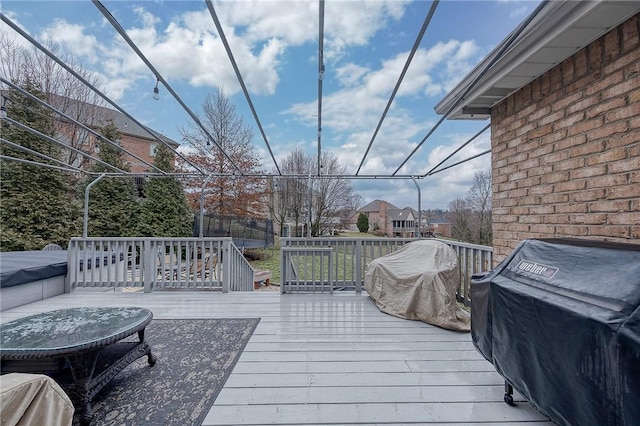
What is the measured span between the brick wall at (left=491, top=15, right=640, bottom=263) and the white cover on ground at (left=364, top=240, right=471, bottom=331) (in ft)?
2.54

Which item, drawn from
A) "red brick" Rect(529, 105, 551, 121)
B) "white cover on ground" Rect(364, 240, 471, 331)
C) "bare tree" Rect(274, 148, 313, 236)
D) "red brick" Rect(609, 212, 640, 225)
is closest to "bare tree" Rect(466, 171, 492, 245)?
"bare tree" Rect(274, 148, 313, 236)

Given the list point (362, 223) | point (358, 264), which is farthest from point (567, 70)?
point (362, 223)

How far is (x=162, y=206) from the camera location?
36.9 ft

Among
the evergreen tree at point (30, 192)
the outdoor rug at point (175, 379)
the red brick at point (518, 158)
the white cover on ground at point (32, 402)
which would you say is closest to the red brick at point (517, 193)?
the red brick at point (518, 158)

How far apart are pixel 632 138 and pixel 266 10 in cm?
258

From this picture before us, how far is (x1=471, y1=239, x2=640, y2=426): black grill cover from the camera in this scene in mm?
1064

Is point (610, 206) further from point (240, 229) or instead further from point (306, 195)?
point (306, 195)

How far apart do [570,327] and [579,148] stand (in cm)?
149

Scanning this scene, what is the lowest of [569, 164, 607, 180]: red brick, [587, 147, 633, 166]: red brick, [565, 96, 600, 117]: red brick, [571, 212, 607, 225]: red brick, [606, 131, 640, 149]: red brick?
[571, 212, 607, 225]: red brick

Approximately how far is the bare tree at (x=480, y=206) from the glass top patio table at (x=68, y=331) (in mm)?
11302

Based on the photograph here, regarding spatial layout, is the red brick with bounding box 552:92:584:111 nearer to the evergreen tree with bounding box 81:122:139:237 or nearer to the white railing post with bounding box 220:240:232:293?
the white railing post with bounding box 220:240:232:293

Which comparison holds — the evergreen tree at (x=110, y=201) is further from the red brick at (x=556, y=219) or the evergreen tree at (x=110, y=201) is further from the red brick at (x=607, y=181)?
the red brick at (x=607, y=181)

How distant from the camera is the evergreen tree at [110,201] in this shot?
10.3 m

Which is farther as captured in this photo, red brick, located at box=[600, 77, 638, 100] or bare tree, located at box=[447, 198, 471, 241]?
bare tree, located at box=[447, 198, 471, 241]
